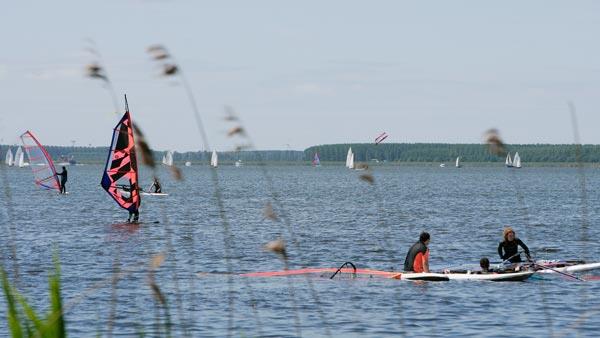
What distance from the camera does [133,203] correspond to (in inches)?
1941

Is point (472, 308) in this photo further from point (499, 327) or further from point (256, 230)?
point (256, 230)

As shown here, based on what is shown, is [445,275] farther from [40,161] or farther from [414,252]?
[40,161]

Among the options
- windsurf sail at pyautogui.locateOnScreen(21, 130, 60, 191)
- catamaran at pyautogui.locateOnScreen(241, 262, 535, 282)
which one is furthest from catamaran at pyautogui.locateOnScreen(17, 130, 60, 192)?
catamaran at pyautogui.locateOnScreen(241, 262, 535, 282)

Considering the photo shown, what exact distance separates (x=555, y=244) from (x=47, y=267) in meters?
21.3

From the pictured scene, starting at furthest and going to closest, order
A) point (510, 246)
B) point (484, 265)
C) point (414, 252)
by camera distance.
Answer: point (510, 246) → point (484, 265) → point (414, 252)

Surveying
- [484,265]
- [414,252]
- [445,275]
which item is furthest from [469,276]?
[414,252]

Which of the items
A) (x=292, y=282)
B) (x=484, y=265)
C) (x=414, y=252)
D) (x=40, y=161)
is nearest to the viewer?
(x=292, y=282)

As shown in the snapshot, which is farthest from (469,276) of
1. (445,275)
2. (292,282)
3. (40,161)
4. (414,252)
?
(40,161)

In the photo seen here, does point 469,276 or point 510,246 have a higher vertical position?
point 510,246

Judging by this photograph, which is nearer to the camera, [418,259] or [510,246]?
[418,259]

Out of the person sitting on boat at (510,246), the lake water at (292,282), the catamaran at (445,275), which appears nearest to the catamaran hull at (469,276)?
the catamaran at (445,275)

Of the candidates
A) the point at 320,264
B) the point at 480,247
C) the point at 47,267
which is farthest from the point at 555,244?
the point at 47,267

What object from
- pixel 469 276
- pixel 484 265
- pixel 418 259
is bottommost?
pixel 469 276

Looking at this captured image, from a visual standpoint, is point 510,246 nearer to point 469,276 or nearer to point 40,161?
point 469,276
